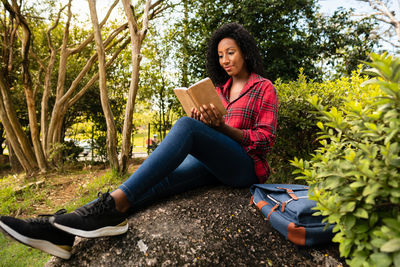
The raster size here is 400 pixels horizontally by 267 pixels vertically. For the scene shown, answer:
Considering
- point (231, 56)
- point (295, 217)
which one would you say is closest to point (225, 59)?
point (231, 56)

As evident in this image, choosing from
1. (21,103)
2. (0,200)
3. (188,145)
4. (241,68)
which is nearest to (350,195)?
(188,145)

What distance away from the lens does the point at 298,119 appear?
3141 millimetres

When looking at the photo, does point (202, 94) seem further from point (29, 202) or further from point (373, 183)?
point (29, 202)

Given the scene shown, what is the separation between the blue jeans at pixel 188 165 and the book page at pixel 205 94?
159mm

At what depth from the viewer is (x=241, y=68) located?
8.09ft

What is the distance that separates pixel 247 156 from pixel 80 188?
3.65m

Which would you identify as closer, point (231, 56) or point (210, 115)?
point (210, 115)

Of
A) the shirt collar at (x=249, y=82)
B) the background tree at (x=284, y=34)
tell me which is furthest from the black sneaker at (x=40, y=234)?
the background tree at (x=284, y=34)

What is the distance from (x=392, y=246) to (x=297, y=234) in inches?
35.5

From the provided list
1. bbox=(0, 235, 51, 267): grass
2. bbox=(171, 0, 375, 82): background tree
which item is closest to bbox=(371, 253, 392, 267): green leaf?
bbox=(0, 235, 51, 267): grass

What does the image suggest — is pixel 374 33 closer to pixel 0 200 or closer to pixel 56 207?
pixel 56 207

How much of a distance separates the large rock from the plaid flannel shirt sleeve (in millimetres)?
491

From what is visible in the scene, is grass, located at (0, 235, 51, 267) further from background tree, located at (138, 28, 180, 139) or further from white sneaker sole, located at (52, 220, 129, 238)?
background tree, located at (138, 28, 180, 139)

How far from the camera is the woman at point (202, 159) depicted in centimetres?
148
